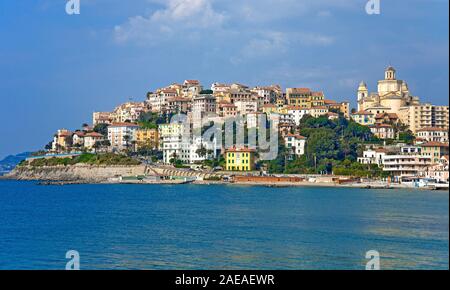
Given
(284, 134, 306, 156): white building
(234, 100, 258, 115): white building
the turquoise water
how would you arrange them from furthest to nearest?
1. (234, 100, 258, 115): white building
2. (284, 134, 306, 156): white building
3. the turquoise water

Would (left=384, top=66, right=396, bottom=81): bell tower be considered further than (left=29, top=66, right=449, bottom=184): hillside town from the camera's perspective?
Yes

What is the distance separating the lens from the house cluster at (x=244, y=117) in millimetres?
31250

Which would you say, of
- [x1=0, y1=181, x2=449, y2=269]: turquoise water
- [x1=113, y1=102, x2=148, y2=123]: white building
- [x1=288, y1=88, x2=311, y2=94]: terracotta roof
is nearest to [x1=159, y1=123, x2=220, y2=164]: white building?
[x1=113, y1=102, x2=148, y2=123]: white building

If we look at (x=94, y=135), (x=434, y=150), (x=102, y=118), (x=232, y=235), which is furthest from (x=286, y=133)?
(x=232, y=235)

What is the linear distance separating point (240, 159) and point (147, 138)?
786 centimetres

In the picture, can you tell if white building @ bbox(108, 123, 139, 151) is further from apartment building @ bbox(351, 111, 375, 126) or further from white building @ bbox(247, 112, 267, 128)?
apartment building @ bbox(351, 111, 375, 126)

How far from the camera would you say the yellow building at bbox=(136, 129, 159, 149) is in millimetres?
36188

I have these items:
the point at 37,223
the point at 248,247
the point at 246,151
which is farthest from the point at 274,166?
the point at 248,247

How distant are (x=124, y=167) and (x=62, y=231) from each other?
21.8 meters

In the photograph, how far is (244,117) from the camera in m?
34.6

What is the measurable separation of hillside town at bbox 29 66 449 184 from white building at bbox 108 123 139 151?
0.05m

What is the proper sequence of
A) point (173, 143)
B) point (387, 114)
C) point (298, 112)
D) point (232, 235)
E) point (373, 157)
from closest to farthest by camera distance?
point (232, 235), point (373, 157), point (387, 114), point (173, 143), point (298, 112)

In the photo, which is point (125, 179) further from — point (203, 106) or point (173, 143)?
point (203, 106)

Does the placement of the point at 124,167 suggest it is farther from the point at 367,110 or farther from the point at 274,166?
the point at 367,110
